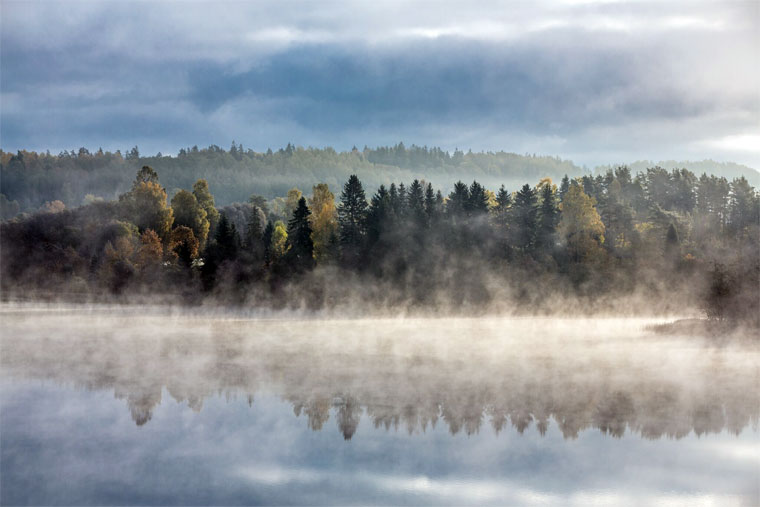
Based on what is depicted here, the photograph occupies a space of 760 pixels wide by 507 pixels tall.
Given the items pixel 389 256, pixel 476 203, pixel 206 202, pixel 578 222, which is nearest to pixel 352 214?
pixel 389 256

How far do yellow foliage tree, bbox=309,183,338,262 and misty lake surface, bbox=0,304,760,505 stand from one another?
37.6 meters

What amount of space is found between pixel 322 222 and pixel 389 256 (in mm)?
11172

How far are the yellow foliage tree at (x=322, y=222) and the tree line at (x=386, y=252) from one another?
0.49 ft

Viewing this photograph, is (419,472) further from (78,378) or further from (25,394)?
(78,378)

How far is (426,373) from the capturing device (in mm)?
29766

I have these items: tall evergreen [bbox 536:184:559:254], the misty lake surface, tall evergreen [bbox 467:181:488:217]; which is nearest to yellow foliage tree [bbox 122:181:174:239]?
tall evergreen [bbox 467:181:488:217]

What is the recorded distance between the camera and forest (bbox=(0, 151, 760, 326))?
7031 centimetres

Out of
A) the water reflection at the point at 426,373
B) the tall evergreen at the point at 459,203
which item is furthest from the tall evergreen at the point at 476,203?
the water reflection at the point at 426,373

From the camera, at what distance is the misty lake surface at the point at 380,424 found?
51.4 ft

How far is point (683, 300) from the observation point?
226ft

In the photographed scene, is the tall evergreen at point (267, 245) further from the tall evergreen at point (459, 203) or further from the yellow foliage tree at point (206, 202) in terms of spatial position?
the yellow foliage tree at point (206, 202)

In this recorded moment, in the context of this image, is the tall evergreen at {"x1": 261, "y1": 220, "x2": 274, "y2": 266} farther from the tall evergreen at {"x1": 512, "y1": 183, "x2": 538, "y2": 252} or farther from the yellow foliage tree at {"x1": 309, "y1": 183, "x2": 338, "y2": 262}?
the tall evergreen at {"x1": 512, "y1": 183, "x2": 538, "y2": 252}

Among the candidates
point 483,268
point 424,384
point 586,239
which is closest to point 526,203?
point 586,239

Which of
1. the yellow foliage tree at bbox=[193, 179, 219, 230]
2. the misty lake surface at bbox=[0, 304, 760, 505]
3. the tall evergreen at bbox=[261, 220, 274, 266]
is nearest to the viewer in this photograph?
the misty lake surface at bbox=[0, 304, 760, 505]
